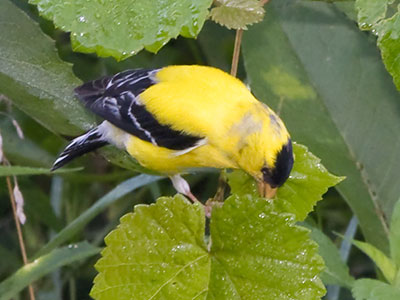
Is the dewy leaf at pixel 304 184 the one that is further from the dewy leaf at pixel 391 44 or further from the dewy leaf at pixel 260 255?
the dewy leaf at pixel 391 44

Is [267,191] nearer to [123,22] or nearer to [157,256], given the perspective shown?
[157,256]

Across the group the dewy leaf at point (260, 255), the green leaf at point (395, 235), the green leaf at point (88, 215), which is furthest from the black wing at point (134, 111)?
the green leaf at point (395, 235)

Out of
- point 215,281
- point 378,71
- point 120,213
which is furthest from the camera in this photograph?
point 120,213

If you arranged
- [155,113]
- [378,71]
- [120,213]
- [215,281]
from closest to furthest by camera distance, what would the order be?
[215,281] → [155,113] → [378,71] → [120,213]

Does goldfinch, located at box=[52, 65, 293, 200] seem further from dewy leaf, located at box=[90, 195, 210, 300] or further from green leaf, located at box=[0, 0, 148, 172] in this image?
dewy leaf, located at box=[90, 195, 210, 300]

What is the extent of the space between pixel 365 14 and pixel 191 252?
2.03 feet

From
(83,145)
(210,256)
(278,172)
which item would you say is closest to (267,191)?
(278,172)

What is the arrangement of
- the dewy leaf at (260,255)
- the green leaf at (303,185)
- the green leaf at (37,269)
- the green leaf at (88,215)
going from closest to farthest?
the dewy leaf at (260,255), the green leaf at (303,185), the green leaf at (37,269), the green leaf at (88,215)

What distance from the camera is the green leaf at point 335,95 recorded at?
2.18 m

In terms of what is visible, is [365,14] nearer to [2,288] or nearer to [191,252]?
[191,252]

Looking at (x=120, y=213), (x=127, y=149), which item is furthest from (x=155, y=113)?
(x=120, y=213)

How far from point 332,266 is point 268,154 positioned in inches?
12.9

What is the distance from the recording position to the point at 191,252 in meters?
1.55

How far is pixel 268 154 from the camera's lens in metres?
1.78
